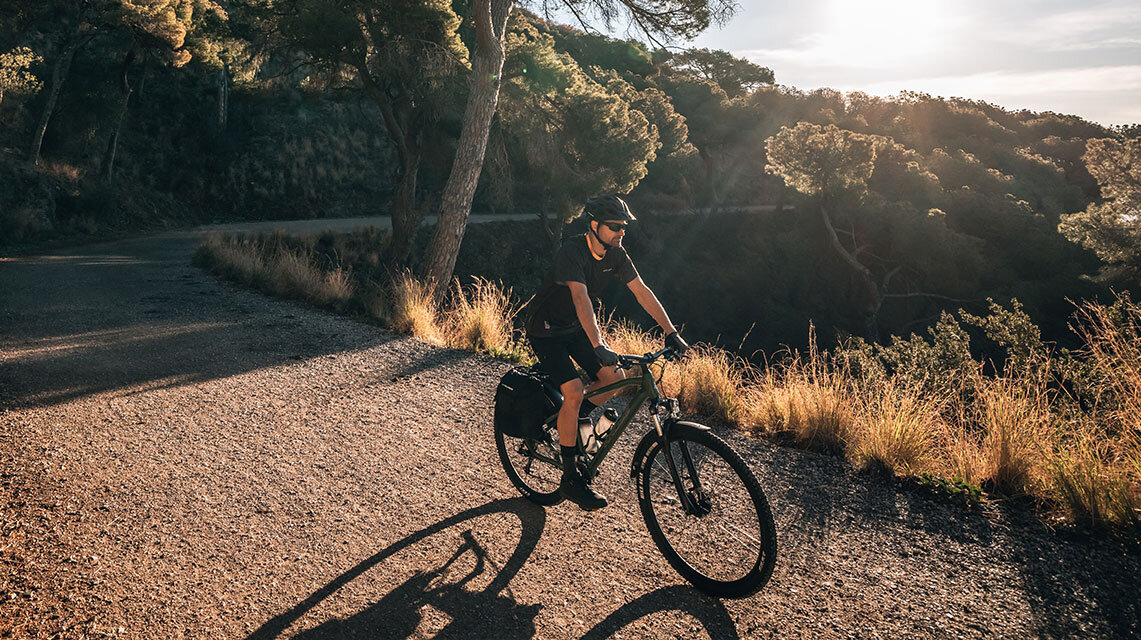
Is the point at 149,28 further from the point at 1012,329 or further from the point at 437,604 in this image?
the point at 1012,329

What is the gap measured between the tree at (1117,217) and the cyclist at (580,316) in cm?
1956

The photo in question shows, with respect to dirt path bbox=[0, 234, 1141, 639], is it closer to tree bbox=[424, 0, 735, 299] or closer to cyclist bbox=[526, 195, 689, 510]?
cyclist bbox=[526, 195, 689, 510]

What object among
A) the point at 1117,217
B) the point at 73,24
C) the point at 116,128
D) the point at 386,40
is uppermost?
the point at 73,24

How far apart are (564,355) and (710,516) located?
47.8 inches

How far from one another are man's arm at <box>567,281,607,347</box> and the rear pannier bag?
728 mm

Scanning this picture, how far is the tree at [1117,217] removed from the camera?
57.4 ft

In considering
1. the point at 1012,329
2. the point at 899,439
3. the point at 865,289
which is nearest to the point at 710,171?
the point at 865,289

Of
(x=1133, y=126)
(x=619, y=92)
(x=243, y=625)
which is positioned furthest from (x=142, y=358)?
(x=1133, y=126)

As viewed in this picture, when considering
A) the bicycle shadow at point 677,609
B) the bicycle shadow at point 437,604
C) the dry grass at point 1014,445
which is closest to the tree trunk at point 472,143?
the bicycle shadow at point 437,604

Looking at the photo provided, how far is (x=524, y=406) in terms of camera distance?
4.02 meters

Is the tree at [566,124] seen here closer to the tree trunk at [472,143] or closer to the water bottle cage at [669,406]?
the tree trunk at [472,143]

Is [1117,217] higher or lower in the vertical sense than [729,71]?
lower

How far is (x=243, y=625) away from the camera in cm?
277

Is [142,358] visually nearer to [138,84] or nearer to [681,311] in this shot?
[138,84]
